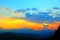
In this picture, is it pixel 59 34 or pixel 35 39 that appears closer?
pixel 59 34

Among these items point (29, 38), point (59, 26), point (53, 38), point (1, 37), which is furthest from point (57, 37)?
point (1, 37)

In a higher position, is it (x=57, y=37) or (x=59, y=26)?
(x=59, y=26)

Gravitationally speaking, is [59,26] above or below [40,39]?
above

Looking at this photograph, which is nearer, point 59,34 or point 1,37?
point 59,34

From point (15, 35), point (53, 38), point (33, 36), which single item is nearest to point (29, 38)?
point (33, 36)

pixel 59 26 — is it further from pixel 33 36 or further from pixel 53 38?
pixel 33 36

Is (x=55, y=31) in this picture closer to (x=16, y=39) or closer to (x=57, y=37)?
(x=57, y=37)

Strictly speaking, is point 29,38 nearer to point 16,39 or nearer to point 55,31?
point 16,39
